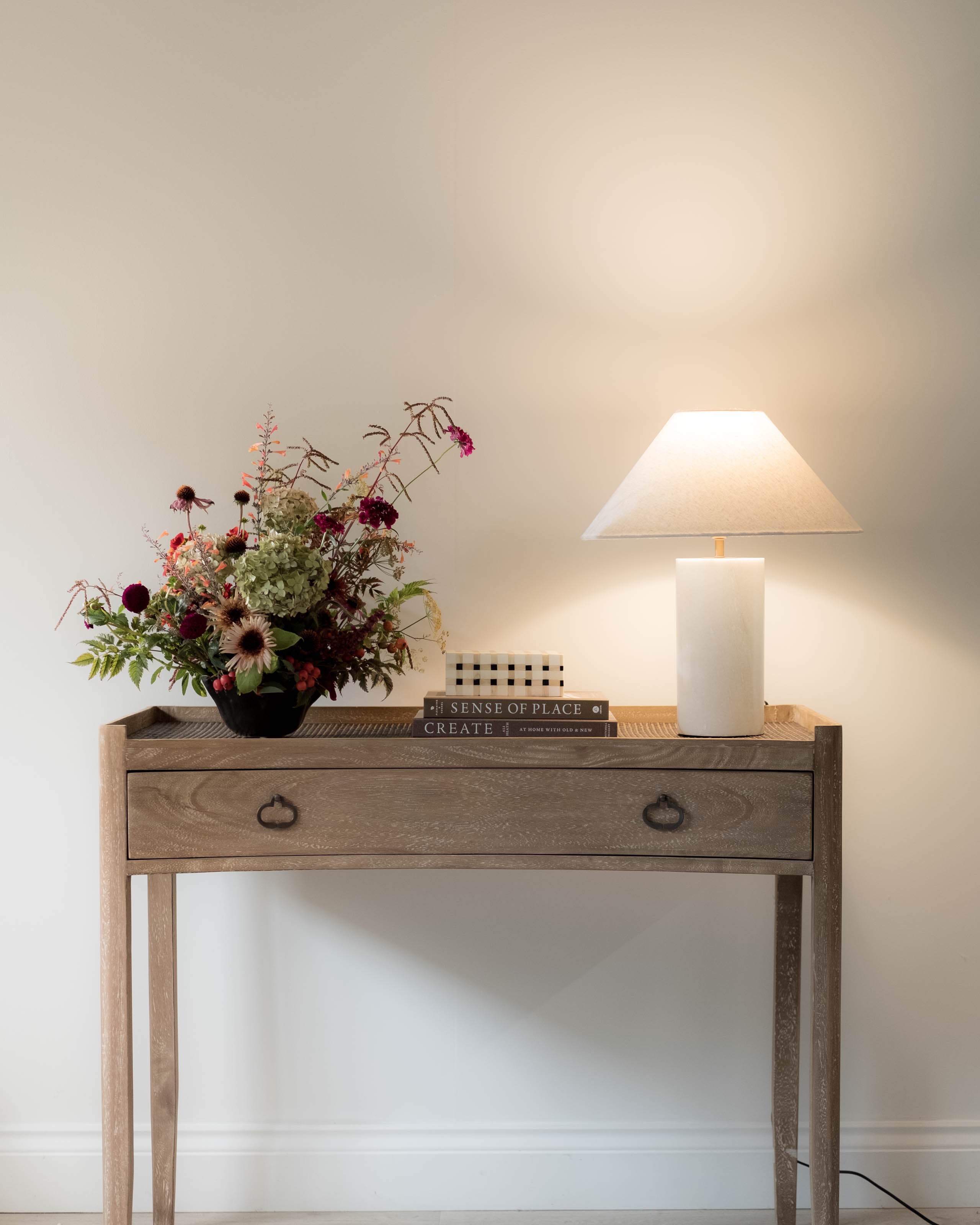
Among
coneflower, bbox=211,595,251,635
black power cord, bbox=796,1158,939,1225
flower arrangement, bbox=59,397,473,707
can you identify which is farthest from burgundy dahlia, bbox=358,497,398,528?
black power cord, bbox=796,1158,939,1225

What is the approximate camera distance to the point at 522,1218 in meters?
1.70

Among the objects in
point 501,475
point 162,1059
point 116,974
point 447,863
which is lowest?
point 162,1059

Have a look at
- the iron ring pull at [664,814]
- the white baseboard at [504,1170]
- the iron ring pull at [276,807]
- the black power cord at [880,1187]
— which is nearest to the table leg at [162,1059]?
the white baseboard at [504,1170]

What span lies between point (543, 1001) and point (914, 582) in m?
1.02

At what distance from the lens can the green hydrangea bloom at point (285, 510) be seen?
139cm

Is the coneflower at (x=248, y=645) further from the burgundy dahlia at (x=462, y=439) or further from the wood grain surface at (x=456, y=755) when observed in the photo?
the burgundy dahlia at (x=462, y=439)

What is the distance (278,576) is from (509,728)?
1.29 feet

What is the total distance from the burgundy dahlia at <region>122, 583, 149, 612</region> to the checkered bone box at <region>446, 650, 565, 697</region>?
0.44m

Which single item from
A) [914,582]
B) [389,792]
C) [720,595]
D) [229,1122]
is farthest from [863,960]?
[229,1122]

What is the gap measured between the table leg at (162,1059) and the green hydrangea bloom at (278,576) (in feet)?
1.92

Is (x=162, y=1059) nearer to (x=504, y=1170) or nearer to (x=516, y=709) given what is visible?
(x=504, y=1170)

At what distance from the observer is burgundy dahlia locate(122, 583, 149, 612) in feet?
4.41

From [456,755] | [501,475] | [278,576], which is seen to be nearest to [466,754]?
[456,755]

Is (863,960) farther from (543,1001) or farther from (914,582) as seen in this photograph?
(914,582)
